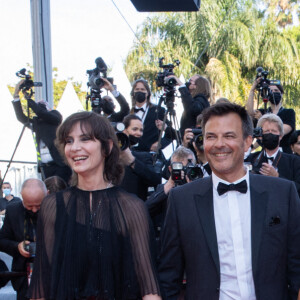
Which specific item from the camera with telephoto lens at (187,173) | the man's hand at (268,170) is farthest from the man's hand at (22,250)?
the man's hand at (268,170)

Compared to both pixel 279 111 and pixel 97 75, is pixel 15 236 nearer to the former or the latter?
pixel 97 75

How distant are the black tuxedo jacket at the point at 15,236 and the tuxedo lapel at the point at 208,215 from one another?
244 centimetres

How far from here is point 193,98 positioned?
692 centimetres

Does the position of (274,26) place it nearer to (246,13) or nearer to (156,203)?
(246,13)

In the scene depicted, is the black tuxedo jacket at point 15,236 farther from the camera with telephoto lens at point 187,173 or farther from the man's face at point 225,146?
the man's face at point 225,146

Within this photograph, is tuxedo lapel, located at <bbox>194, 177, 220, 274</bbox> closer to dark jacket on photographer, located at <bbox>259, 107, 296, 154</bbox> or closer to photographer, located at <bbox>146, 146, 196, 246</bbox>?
photographer, located at <bbox>146, 146, 196, 246</bbox>

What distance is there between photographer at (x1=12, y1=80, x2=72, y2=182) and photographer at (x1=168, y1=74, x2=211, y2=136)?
4.84 ft

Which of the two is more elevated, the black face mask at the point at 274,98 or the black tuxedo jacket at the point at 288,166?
the black face mask at the point at 274,98

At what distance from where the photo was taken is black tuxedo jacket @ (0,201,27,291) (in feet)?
17.2

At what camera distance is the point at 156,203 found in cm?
518

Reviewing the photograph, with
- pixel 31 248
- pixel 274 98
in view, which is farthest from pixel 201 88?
pixel 31 248

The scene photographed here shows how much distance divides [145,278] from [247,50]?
28.2 meters

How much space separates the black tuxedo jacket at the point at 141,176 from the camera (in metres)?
5.46

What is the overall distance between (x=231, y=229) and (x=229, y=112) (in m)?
0.64
